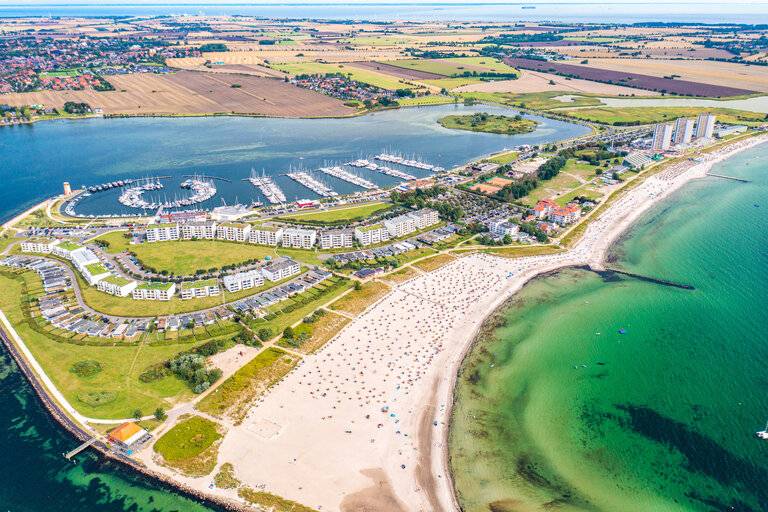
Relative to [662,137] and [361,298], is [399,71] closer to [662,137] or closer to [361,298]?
[662,137]

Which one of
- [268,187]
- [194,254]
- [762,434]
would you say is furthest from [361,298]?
[268,187]

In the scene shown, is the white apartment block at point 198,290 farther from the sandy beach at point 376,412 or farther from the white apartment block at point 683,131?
the white apartment block at point 683,131


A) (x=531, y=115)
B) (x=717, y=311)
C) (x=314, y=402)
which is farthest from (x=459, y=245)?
(x=531, y=115)

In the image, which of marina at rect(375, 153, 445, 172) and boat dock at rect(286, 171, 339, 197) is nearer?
boat dock at rect(286, 171, 339, 197)

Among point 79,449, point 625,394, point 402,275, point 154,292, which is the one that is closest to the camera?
point 79,449

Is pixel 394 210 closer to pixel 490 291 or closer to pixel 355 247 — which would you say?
pixel 355 247

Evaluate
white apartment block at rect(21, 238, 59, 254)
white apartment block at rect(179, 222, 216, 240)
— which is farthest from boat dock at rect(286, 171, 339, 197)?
white apartment block at rect(21, 238, 59, 254)

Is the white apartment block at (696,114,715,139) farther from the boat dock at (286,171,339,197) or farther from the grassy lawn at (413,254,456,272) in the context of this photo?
the grassy lawn at (413,254,456,272)
